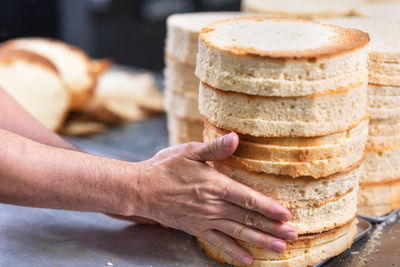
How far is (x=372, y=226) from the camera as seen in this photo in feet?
6.28

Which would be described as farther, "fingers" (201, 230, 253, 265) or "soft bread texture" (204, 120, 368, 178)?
"fingers" (201, 230, 253, 265)

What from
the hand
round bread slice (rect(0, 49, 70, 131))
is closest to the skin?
the hand

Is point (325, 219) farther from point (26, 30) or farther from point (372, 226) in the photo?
point (26, 30)

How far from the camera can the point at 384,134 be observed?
6.12 ft

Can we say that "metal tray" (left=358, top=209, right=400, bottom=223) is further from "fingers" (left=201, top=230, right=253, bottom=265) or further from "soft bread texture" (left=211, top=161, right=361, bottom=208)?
"fingers" (left=201, top=230, right=253, bottom=265)

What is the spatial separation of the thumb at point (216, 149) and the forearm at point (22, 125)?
0.69m

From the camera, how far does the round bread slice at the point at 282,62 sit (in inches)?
54.7

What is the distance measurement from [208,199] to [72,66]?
1995mm

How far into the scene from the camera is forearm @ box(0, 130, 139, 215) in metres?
1.48

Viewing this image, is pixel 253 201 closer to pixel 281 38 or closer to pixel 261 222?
pixel 261 222

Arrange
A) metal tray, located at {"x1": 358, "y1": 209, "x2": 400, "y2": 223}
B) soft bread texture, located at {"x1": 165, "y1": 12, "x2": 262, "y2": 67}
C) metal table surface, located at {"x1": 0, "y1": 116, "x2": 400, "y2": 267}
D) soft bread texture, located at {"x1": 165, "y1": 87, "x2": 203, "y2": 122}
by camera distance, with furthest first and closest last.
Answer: soft bread texture, located at {"x1": 165, "y1": 87, "x2": 203, "y2": 122}, soft bread texture, located at {"x1": 165, "y1": 12, "x2": 262, "y2": 67}, metal tray, located at {"x1": 358, "y1": 209, "x2": 400, "y2": 223}, metal table surface, located at {"x1": 0, "y1": 116, "x2": 400, "y2": 267}

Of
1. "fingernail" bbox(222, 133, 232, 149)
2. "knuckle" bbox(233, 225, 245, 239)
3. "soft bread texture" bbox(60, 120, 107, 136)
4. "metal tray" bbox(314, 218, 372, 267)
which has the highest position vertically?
"fingernail" bbox(222, 133, 232, 149)

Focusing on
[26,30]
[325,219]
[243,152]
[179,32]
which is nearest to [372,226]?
[325,219]

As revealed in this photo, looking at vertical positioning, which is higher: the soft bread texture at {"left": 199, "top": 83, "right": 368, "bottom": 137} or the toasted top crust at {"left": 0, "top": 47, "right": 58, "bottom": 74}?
the soft bread texture at {"left": 199, "top": 83, "right": 368, "bottom": 137}
